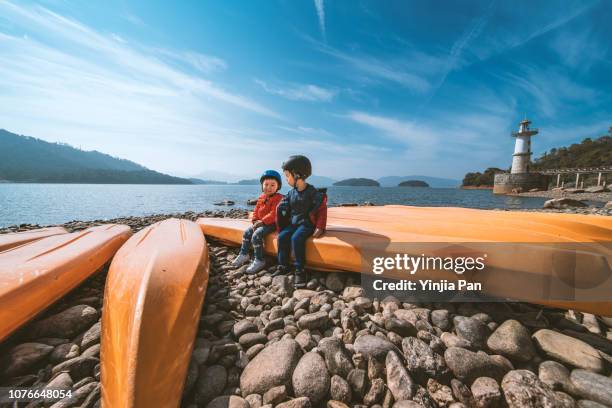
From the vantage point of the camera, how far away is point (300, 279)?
324 centimetres

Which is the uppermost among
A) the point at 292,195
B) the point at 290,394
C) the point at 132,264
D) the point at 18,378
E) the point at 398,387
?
the point at 292,195

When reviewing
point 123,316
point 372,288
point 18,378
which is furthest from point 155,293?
point 372,288

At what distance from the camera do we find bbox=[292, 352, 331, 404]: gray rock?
5.50 feet

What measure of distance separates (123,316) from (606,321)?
15.3 ft

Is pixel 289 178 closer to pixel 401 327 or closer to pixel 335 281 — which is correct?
pixel 335 281

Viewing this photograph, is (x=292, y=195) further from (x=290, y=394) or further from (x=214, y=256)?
(x=290, y=394)

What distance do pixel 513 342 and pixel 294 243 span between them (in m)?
2.47

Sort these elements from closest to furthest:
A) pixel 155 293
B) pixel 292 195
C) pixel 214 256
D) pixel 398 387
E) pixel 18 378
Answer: pixel 398 387
pixel 18 378
pixel 155 293
pixel 292 195
pixel 214 256

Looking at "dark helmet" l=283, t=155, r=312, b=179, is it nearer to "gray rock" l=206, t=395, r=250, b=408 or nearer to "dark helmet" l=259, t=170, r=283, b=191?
"dark helmet" l=259, t=170, r=283, b=191

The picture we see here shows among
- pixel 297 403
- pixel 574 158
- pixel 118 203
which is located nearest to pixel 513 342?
pixel 297 403

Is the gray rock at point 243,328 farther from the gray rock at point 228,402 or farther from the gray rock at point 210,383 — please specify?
the gray rock at point 228,402

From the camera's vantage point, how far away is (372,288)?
292 cm

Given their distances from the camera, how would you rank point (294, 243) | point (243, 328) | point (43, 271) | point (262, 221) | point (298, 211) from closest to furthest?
point (243, 328), point (43, 271), point (294, 243), point (298, 211), point (262, 221)

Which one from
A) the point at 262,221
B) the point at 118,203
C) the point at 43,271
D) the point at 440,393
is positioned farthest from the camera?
the point at 118,203
